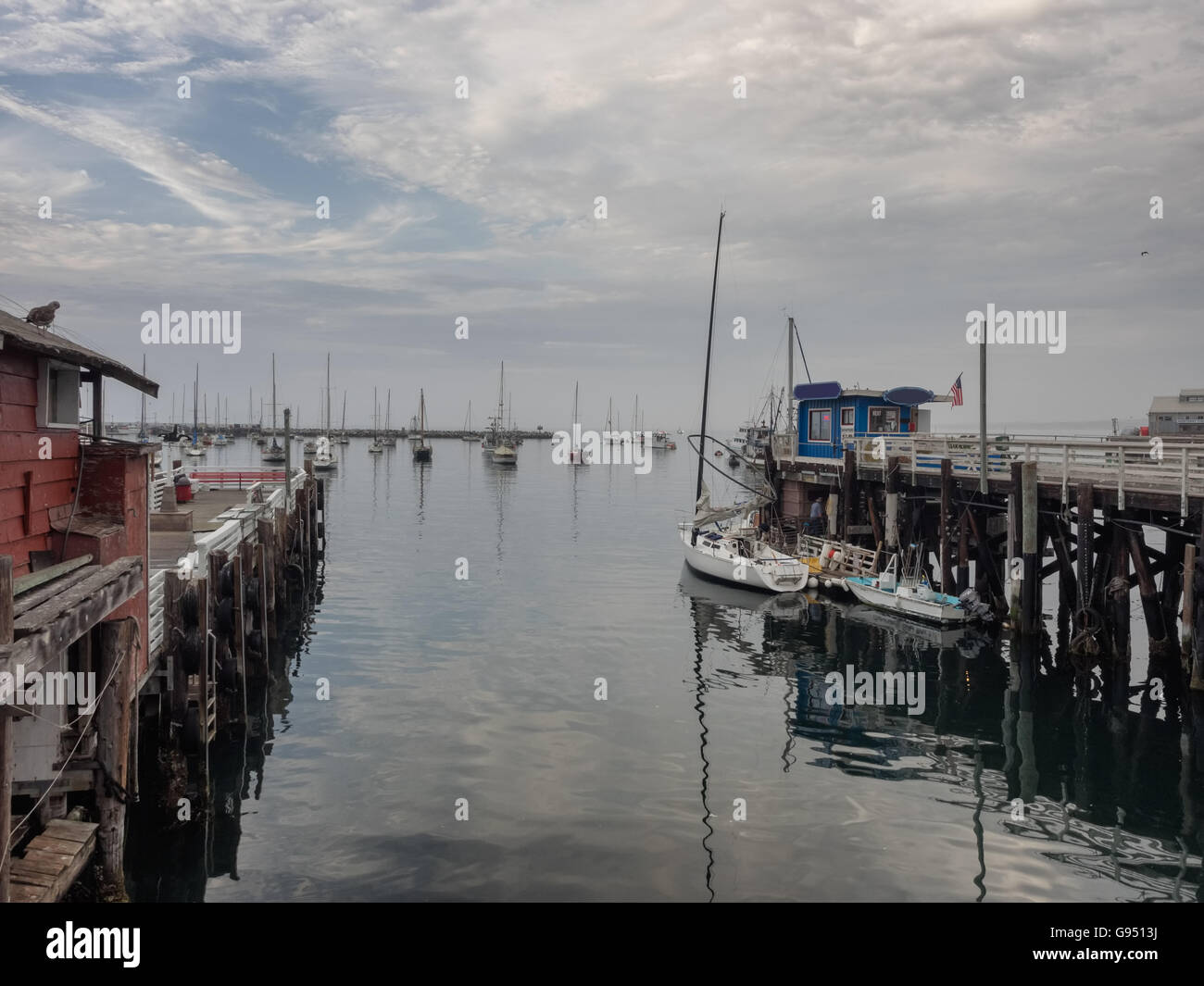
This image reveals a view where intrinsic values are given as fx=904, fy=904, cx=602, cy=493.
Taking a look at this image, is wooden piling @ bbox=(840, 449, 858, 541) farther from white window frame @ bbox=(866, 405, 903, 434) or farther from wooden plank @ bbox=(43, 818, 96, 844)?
wooden plank @ bbox=(43, 818, 96, 844)

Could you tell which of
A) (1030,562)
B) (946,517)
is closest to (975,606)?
(1030,562)

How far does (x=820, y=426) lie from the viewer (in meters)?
43.0

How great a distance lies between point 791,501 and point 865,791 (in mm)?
28281

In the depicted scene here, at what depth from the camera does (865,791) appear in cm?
1555

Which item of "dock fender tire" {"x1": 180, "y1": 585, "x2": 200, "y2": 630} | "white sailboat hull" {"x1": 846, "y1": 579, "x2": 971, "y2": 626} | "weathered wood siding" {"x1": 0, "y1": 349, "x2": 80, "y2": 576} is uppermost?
"weathered wood siding" {"x1": 0, "y1": 349, "x2": 80, "y2": 576}

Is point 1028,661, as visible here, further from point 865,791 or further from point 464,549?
point 464,549

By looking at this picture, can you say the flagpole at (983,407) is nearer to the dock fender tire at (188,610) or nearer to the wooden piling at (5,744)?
the dock fender tire at (188,610)

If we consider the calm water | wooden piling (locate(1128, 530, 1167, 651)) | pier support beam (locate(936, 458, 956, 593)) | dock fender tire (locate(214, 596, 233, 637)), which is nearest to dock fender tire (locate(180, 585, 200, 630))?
dock fender tire (locate(214, 596, 233, 637))

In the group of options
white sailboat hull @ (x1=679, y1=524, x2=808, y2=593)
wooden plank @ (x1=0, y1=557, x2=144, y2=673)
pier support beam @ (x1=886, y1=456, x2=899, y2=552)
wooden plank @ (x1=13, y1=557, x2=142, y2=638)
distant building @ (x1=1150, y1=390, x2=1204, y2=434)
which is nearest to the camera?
wooden plank @ (x1=0, y1=557, x2=144, y2=673)

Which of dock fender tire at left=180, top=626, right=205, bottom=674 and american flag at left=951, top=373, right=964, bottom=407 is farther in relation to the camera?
american flag at left=951, top=373, right=964, bottom=407

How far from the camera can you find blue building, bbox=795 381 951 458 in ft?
130

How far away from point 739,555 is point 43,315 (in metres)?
26.7

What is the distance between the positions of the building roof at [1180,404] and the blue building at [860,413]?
154 feet
